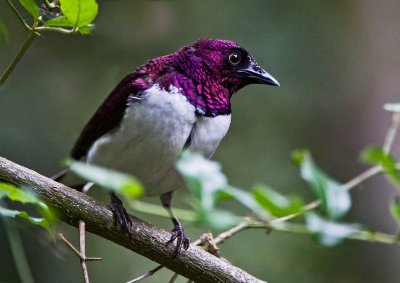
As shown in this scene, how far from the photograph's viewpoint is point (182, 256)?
2.69 metres

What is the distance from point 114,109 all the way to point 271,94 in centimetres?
319

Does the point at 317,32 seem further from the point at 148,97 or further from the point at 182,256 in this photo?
the point at 182,256

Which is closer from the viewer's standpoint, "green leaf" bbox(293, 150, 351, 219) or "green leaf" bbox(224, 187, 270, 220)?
→ "green leaf" bbox(224, 187, 270, 220)

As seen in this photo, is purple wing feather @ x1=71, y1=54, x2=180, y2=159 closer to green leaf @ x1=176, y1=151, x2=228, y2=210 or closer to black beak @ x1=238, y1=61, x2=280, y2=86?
black beak @ x1=238, y1=61, x2=280, y2=86

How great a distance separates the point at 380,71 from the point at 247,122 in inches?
45.7

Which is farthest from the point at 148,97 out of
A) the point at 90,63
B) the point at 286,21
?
the point at 286,21

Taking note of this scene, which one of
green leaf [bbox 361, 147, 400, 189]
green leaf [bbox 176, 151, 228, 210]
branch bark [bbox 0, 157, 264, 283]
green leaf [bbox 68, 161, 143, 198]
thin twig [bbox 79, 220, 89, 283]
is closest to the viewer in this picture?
green leaf [bbox 68, 161, 143, 198]

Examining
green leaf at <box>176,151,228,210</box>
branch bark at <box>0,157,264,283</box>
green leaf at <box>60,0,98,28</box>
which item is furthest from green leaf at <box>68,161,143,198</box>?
branch bark at <box>0,157,264,283</box>

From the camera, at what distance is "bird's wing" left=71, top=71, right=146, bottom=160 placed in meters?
3.13

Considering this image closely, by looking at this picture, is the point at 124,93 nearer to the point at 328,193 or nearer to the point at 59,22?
the point at 59,22

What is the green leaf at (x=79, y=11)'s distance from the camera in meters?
2.01

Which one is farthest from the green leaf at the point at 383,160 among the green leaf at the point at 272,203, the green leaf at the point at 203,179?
the green leaf at the point at 203,179

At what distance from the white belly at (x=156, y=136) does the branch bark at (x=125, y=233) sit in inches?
14.6

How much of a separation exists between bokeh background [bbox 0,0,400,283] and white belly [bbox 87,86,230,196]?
64.6 inches
